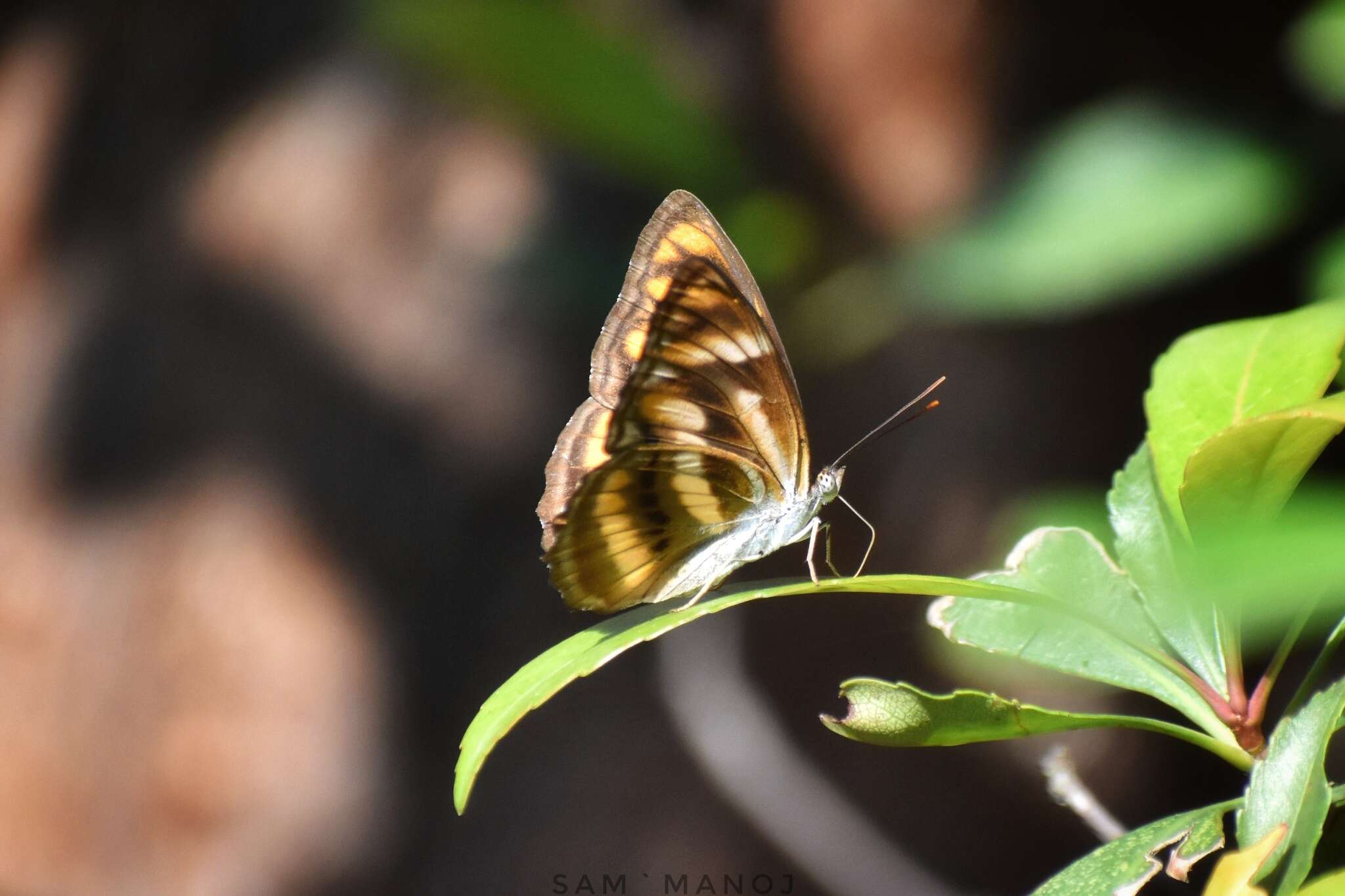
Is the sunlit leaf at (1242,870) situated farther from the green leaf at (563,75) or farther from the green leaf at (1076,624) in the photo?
the green leaf at (563,75)

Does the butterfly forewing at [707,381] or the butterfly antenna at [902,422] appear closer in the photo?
the butterfly forewing at [707,381]

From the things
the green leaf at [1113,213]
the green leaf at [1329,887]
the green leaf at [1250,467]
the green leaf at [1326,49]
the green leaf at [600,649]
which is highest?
the green leaf at [1326,49]

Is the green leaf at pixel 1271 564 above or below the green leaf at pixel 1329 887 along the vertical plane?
above

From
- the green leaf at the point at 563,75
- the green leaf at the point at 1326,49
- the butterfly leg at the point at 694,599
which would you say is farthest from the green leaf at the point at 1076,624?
the green leaf at the point at 1326,49

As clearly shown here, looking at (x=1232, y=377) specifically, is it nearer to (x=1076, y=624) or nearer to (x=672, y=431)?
(x=1076, y=624)

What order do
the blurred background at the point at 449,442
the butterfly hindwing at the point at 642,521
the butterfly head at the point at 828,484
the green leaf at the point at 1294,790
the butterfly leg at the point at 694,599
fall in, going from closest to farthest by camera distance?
1. the green leaf at the point at 1294,790
2. the butterfly leg at the point at 694,599
3. the butterfly hindwing at the point at 642,521
4. the butterfly head at the point at 828,484
5. the blurred background at the point at 449,442

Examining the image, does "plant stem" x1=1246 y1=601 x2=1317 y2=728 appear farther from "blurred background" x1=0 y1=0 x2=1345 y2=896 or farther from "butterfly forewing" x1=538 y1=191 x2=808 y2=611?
"blurred background" x1=0 y1=0 x2=1345 y2=896

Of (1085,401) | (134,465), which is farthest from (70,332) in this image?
(1085,401)
